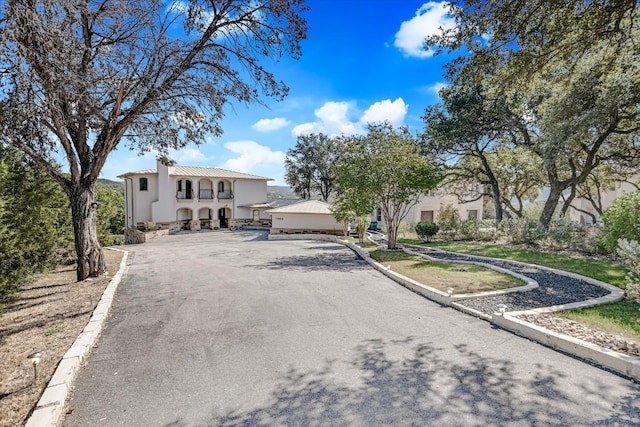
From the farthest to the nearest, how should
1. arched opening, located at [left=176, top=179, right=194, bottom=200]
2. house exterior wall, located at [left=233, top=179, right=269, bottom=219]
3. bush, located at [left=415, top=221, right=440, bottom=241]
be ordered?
house exterior wall, located at [left=233, top=179, right=269, bottom=219]
arched opening, located at [left=176, top=179, right=194, bottom=200]
bush, located at [left=415, top=221, right=440, bottom=241]

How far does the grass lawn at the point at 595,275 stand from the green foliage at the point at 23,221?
11339 millimetres

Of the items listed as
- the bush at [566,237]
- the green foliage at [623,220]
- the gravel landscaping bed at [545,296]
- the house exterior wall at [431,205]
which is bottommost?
the gravel landscaping bed at [545,296]

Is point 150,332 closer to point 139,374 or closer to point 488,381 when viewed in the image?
point 139,374

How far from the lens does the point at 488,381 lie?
4.04 m

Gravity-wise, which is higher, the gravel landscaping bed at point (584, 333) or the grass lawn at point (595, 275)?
the grass lawn at point (595, 275)

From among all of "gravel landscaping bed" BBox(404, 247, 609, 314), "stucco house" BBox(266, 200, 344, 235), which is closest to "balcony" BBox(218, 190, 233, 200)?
"stucco house" BBox(266, 200, 344, 235)

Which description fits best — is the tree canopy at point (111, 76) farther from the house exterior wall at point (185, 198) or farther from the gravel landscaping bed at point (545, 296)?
the house exterior wall at point (185, 198)

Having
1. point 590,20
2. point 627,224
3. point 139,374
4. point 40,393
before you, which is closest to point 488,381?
point 139,374

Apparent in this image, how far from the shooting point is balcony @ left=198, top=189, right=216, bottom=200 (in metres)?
33.9

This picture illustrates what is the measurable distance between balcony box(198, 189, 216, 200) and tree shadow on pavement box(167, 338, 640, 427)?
32140 millimetres

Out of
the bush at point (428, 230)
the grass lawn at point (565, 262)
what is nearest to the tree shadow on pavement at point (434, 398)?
the grass lawn at point (565, 262)

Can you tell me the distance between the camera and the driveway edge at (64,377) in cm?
334

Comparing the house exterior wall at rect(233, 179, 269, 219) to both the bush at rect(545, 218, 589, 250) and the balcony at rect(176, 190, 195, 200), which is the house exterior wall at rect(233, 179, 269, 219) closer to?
the balcony at rect(176, 190, 195, 200)

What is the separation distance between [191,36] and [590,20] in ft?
32.9
